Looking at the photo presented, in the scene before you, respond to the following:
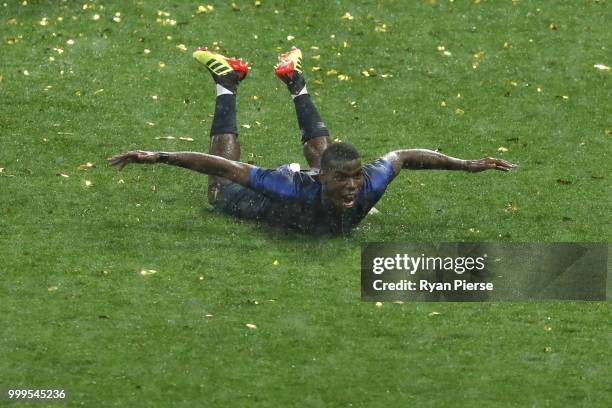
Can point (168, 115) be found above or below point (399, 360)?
above

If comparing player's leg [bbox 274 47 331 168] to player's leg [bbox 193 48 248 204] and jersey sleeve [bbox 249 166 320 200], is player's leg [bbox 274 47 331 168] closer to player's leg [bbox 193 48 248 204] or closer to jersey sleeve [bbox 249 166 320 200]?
player's leg [bbox 193 48 248 204]

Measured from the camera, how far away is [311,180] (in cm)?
1435

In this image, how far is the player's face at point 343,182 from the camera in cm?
1388

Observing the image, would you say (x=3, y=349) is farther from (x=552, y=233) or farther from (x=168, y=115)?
(x=168, y=115)

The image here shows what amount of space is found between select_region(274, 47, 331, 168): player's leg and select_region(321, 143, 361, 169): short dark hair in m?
1.28

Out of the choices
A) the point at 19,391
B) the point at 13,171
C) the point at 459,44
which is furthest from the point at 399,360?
the point at 459,44

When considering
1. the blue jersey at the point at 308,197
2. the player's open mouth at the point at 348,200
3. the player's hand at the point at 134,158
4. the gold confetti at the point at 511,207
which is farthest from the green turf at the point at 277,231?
the player's hand at the point at 134,158

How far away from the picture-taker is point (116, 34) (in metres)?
22.1

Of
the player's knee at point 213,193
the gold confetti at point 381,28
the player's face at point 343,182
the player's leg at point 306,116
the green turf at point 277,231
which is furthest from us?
the gold confetti at point 381,28

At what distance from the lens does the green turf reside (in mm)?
11672

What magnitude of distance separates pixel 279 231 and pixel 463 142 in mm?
4393

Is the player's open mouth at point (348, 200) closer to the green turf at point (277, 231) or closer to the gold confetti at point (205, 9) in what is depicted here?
→ the green turf at point (277, 231)

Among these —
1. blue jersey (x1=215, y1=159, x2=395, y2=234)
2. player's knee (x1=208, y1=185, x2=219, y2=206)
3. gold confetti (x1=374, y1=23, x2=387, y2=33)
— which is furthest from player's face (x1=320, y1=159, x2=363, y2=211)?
gold confetti (x1=374, y1=23, x2=387, y2=33)

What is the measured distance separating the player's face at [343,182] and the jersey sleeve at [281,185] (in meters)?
0.21
